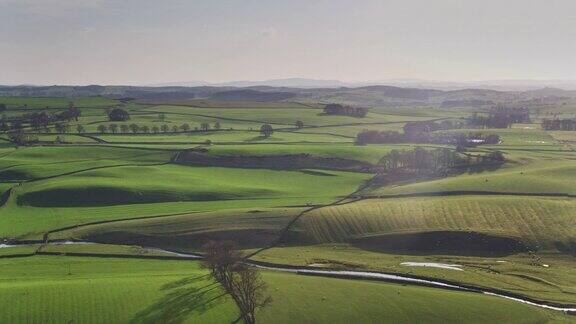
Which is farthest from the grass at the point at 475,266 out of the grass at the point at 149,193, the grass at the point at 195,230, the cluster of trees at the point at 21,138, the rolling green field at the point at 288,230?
the cluster of trees at the point at 21,138

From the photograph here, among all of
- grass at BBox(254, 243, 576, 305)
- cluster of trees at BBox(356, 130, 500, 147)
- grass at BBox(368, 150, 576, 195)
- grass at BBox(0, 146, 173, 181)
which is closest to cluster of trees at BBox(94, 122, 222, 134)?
grass at BBox(0, 146, 173, 181)

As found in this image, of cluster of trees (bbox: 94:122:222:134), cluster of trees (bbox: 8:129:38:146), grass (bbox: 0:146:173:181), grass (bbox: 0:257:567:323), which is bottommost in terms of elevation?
grass (bbox: 0:257:567:323)

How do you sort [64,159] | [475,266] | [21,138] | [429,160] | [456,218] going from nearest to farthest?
[475,266], [456,218], [429,160], [64,159], [21,138]

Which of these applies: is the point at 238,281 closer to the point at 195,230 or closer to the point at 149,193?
the point at 195,230

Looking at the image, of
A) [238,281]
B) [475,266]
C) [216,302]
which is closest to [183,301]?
[216,302]

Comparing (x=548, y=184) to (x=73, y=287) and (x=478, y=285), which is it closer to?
(x=478, y=285)

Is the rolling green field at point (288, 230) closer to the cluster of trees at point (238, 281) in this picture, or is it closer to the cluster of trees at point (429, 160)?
the cluster of trees at point (238, 281)

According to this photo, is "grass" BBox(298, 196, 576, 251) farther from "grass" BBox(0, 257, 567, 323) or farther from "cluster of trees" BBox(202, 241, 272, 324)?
"cluster of trees" BBox(202, 241, 272, 324)
